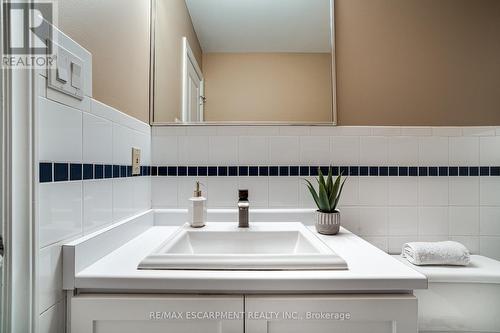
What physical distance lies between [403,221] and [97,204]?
48.7 inches

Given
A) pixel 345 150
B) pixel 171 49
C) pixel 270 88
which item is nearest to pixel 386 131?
pixel 345 150

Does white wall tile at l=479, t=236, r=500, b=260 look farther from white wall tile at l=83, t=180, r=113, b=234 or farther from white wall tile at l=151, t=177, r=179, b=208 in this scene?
white wall tile at l=83, t=180, r=113, b=234

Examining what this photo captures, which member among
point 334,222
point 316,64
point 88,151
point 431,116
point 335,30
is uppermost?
point 335,30

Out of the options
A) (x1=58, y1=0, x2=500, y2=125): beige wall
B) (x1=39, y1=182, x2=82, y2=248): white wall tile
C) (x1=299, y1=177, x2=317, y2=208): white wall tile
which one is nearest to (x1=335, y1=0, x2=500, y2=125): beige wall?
(x1=58, y1=0, x2=500, y2=125): beige wall

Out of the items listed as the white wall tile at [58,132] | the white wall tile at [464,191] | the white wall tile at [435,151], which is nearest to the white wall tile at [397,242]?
the white wall tile at [464,191]

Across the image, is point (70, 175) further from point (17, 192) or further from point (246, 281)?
point (246, 281)

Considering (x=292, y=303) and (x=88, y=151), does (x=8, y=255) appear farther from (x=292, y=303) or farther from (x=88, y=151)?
(x=292, y=303)

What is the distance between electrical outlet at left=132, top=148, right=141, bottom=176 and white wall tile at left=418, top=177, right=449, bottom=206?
1.23m

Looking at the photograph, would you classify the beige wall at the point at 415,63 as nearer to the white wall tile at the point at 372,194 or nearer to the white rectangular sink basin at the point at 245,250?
the white wall tile at the point at 372,194

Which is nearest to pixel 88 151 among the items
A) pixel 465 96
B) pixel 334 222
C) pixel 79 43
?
pixel 79 43

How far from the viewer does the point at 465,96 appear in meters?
1.21

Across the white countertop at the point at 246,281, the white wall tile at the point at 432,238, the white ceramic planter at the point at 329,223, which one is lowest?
the white wall tile at the point at 432,238

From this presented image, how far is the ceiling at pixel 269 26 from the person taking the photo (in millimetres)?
1215

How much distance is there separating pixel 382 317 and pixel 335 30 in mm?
1169
